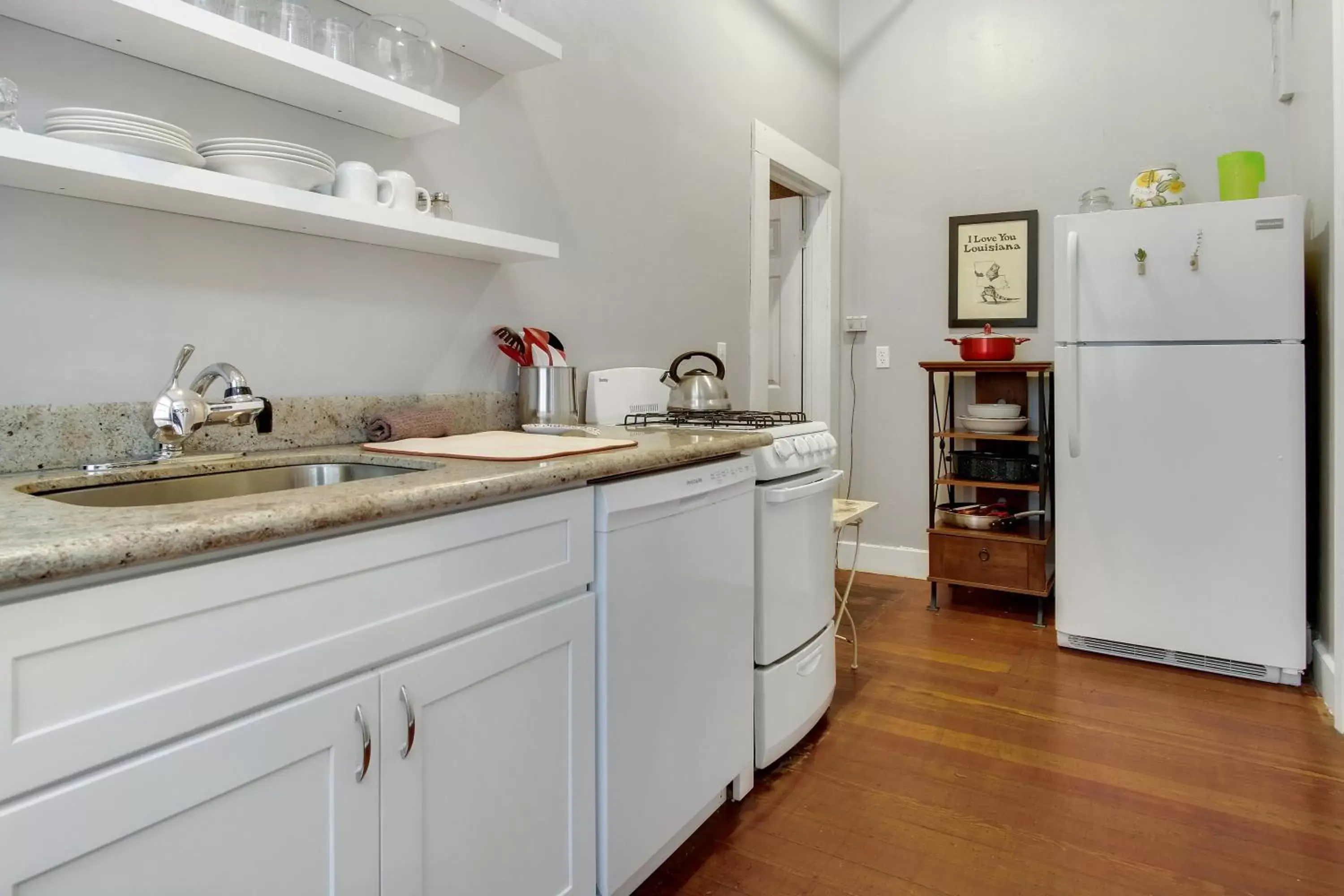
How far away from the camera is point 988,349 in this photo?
10.8ft

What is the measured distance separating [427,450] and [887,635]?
2272mm

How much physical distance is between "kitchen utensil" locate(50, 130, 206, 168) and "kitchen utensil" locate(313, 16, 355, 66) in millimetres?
379

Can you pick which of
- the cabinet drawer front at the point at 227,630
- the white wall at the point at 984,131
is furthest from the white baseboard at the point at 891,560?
the cabinet drawer front at the point at 227,630

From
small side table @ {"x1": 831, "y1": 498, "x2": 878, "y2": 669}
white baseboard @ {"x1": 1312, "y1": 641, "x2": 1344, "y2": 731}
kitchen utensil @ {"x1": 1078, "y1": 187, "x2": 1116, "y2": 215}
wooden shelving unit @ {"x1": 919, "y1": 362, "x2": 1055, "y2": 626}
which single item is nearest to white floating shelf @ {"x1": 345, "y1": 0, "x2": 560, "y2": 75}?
small side table @ {"x1": 831, "y1": 498, "x2": 878, "y2": 669}

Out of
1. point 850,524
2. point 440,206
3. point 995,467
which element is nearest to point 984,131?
point 995,467

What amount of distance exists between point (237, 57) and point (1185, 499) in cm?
299

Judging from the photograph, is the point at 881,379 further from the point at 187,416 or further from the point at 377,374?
the point at 187,416

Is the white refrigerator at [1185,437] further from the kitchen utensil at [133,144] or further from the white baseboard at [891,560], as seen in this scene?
the kitchen utensil at [133,144]

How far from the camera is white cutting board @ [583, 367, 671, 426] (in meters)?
2.33

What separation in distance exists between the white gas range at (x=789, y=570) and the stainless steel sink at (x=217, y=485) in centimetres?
88

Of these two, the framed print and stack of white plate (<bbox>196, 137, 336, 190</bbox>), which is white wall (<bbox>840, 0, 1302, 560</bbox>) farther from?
stack of white plate (<bbox>196, 137, 336, 190</bbox>)

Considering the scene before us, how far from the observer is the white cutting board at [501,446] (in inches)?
52.8

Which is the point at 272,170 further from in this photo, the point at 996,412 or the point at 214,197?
the point at 996,412

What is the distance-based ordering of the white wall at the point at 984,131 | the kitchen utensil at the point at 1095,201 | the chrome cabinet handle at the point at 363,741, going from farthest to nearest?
the white wall at the point at 984,131 → the kitchen utensil at the point at 1095,201 → the chrome cabinet handle at the point at 363,741
